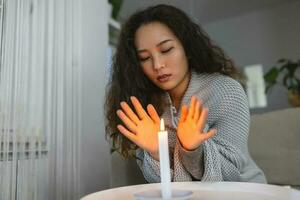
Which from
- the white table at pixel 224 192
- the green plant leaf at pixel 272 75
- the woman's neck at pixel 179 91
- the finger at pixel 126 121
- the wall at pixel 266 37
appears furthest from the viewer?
the wall at pixel 266 37

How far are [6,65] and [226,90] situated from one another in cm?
49

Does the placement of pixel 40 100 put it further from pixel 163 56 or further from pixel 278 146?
pixel 278 146

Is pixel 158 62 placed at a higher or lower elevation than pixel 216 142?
higher

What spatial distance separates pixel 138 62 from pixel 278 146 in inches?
26.4

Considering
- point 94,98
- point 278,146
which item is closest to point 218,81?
point 94,98

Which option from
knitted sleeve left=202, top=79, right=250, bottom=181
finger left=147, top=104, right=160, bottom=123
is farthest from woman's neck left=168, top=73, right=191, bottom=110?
finger left=147, top=104, right=160, bottom=123

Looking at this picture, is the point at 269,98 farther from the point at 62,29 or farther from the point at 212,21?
the point at 62,29

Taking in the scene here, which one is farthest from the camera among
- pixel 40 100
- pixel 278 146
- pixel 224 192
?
pixel 278 146

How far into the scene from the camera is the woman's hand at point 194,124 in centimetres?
48

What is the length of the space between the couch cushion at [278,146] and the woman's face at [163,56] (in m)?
0.56

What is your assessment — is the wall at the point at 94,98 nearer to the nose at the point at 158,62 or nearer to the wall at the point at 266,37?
the nose at the point at 158,62

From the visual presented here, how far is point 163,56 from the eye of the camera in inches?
30.9

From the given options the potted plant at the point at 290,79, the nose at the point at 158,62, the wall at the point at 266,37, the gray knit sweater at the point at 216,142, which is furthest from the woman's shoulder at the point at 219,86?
the wall at the point at 266,37

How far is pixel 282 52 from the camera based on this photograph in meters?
2.62
